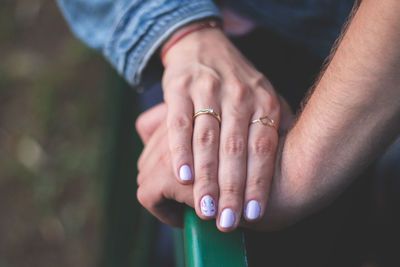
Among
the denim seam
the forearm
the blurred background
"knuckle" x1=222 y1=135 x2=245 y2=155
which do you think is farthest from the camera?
the blurred background

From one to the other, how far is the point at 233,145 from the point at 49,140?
5.34 ft

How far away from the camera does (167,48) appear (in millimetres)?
809

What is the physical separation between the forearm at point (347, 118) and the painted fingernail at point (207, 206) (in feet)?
0.29

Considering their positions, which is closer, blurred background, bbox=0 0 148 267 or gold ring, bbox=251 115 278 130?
gold ring, bbox=251 115 278 130

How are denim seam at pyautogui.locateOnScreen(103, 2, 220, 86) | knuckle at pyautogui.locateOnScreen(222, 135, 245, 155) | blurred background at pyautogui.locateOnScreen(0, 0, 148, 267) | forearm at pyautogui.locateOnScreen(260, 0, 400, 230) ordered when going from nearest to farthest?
forearm at pyautogui.locateOnScreen(260, 0, 400, 230) < knuckle at pyautogui.locateOnScreen(222, 135, 245, 155) < denim seam at pyautogui.locateOnScreen(103, 2, 220, 86) < blurred background at pyautogui.locateOnScreen(0, 0, 148, 267)

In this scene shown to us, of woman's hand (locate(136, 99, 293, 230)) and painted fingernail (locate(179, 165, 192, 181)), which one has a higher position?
painted fingernail (locate(179, 165, 192, 181))

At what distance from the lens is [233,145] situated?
622 millimetres

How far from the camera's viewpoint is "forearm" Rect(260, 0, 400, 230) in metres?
0.52

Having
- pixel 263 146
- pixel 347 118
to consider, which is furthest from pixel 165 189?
pixel 347 118

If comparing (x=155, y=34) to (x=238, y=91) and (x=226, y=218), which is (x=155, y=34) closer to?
(x=238, y=91)

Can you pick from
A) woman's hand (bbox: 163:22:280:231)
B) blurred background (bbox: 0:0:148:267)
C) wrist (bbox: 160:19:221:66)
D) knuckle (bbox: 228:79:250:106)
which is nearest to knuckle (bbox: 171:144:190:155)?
woman's hand (bbox: 163:22:280:231)

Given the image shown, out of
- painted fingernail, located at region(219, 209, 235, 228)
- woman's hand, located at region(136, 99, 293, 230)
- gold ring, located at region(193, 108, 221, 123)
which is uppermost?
gold ring, located at region(193, 108, 221, 123)

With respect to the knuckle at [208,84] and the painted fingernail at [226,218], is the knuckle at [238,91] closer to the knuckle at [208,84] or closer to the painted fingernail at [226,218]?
the knuckle at [208,84]

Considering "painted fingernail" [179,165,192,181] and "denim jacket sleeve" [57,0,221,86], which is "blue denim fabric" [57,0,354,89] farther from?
"painted fingernail" [179,165,192,181]
